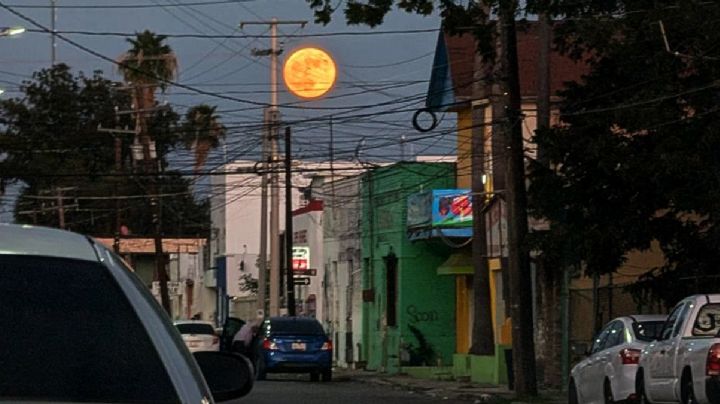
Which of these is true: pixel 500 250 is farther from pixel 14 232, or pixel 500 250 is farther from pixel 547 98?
pixel 14 232

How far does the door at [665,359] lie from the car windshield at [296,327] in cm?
1927

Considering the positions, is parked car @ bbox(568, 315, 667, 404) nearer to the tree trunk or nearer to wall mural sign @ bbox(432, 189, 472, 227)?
the tree trunk

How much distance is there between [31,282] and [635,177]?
21.4 m

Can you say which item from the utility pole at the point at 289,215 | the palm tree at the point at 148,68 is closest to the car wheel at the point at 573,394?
the utility pole at the point at 289,215

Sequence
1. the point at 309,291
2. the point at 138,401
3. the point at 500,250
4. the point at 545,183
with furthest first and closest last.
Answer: the point at 309,291 → the point at 500,250 → the point at 545,183 → the point at 138,401

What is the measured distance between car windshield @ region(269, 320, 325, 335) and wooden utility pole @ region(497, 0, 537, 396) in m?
10.3

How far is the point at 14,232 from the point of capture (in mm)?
5145

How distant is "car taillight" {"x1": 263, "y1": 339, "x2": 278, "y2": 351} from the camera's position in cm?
3719

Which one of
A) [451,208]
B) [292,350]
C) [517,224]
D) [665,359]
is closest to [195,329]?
[292,350]

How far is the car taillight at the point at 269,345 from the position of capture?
37188mm

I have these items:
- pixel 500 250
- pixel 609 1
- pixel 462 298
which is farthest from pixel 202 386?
pixel 462 298

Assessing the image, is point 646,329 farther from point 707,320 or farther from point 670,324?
point 707,320

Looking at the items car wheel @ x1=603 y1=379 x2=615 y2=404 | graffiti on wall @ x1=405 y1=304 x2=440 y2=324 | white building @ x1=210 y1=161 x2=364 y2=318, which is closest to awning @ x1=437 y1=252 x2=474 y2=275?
graffiti on wall @ x1=405 y1=304 x2=440 y2=324

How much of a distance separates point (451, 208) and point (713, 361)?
2595cm
